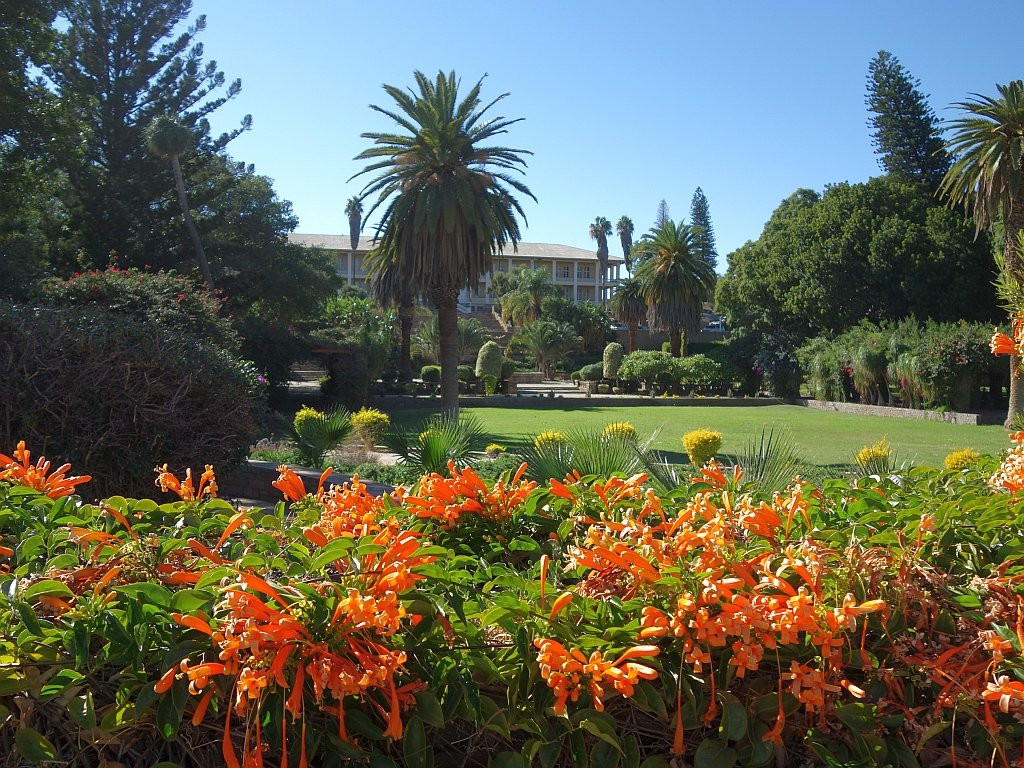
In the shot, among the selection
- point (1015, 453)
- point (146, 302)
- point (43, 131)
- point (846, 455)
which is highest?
point (43, 131)

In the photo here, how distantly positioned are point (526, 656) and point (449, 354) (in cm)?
2199

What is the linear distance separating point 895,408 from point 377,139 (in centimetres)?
1877

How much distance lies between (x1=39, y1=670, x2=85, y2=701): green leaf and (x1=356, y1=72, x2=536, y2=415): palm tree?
20764mm

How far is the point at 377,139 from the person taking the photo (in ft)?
74.2

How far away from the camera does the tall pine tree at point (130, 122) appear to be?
31.5 meters

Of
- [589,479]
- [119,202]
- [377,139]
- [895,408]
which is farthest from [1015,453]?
[119,202]

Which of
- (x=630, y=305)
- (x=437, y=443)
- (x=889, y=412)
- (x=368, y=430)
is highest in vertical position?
(x=630, y=305)

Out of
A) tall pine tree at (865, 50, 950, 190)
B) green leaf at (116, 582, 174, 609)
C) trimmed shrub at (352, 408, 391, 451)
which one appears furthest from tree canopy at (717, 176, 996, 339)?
green leaf at (116, 582, 174, 609)

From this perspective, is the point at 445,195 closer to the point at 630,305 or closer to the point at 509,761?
the point at 509,761

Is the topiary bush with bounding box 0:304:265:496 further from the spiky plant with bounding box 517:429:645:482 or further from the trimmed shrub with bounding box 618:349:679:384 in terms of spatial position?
the trimmed shrub with bounding box 618:349:679:384

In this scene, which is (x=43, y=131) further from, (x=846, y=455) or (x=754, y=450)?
(x=754, y=450)

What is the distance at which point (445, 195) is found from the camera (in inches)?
866

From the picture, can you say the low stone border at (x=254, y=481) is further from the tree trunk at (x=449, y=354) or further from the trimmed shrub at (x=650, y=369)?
the trimmed shrub at (x=650, y=369)

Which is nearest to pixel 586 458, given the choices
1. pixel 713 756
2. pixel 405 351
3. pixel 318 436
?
pixel 713 756
